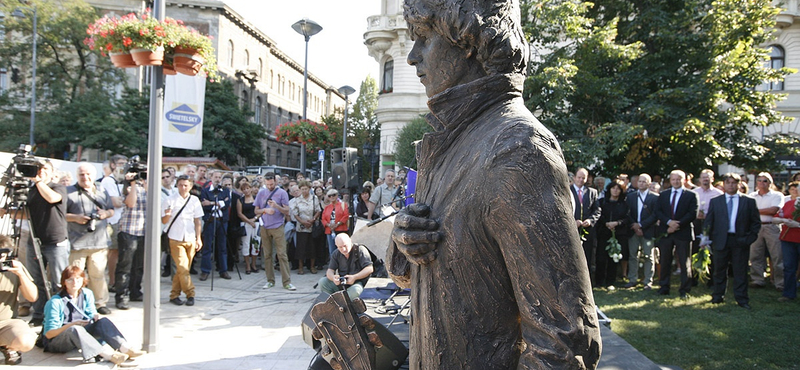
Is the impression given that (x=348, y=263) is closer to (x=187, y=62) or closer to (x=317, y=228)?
(x=187, y=62)

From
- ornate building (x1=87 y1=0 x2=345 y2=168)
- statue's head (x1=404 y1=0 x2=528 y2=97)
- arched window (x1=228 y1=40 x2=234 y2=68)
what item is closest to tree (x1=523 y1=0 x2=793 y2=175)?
statue's head (x1=404 y1=0 x2=528 y2=97)

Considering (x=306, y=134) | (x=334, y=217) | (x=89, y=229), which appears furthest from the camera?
(x=306, y=134)

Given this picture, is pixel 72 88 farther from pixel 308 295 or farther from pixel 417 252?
pixel 417 252

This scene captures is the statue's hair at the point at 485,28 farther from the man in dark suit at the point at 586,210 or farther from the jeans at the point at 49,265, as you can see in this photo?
the man in dark suit at the point at 586,210

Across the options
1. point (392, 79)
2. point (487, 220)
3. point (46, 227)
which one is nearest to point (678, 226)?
point (487, 220)

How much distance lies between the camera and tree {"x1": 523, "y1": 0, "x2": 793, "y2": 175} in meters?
13.7

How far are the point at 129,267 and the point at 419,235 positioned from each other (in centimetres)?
840

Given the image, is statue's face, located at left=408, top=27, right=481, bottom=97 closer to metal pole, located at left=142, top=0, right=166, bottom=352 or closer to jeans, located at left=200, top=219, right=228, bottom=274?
metal pole, located at left=142, top=0, right=166, bottom=352

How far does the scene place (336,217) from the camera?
1154 cm

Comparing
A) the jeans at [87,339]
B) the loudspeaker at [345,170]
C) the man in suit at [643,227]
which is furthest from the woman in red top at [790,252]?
the jeans at [87,339]

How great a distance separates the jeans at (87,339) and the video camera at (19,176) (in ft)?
5.82

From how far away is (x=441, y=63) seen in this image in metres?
1.42

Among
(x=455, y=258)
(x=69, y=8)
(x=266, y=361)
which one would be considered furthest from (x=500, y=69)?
(x=69, y=8)

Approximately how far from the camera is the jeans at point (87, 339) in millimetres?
5891
